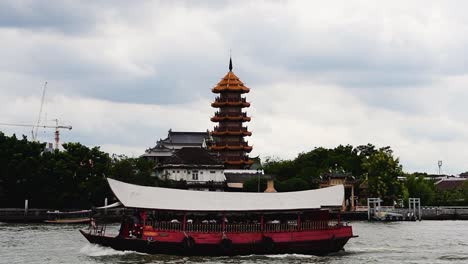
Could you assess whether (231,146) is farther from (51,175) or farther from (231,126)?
(51,175)

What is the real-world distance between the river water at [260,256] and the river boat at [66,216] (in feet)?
44.3

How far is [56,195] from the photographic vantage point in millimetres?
80625

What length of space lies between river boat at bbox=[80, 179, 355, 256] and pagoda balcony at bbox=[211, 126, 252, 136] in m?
63.4

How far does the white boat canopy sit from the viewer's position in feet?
130

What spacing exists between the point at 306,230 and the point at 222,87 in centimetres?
6832

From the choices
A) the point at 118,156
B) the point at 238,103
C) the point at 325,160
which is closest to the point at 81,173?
the point at 118,156

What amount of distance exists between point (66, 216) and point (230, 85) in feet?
130

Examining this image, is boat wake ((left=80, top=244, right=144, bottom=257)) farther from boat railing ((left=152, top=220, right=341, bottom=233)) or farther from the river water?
boat railing ((left=152, top=220, right=341, bottom=233))

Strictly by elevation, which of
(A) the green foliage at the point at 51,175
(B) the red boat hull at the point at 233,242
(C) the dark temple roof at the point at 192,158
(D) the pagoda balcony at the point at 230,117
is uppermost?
(D) the pagoda balcony at the point at 230,117

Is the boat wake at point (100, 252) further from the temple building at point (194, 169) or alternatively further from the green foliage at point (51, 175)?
the temple building at point (194, 169)

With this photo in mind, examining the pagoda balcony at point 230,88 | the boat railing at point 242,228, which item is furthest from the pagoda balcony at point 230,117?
the boat railing at point 242,228

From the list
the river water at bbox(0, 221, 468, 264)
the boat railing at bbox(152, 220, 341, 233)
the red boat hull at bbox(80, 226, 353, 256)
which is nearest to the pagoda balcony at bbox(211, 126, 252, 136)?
the river water at bbox(0, 221, 468, 264)

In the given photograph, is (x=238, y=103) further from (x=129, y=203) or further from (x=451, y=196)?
(x=129, y=203)

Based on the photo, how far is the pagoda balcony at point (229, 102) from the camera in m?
107
